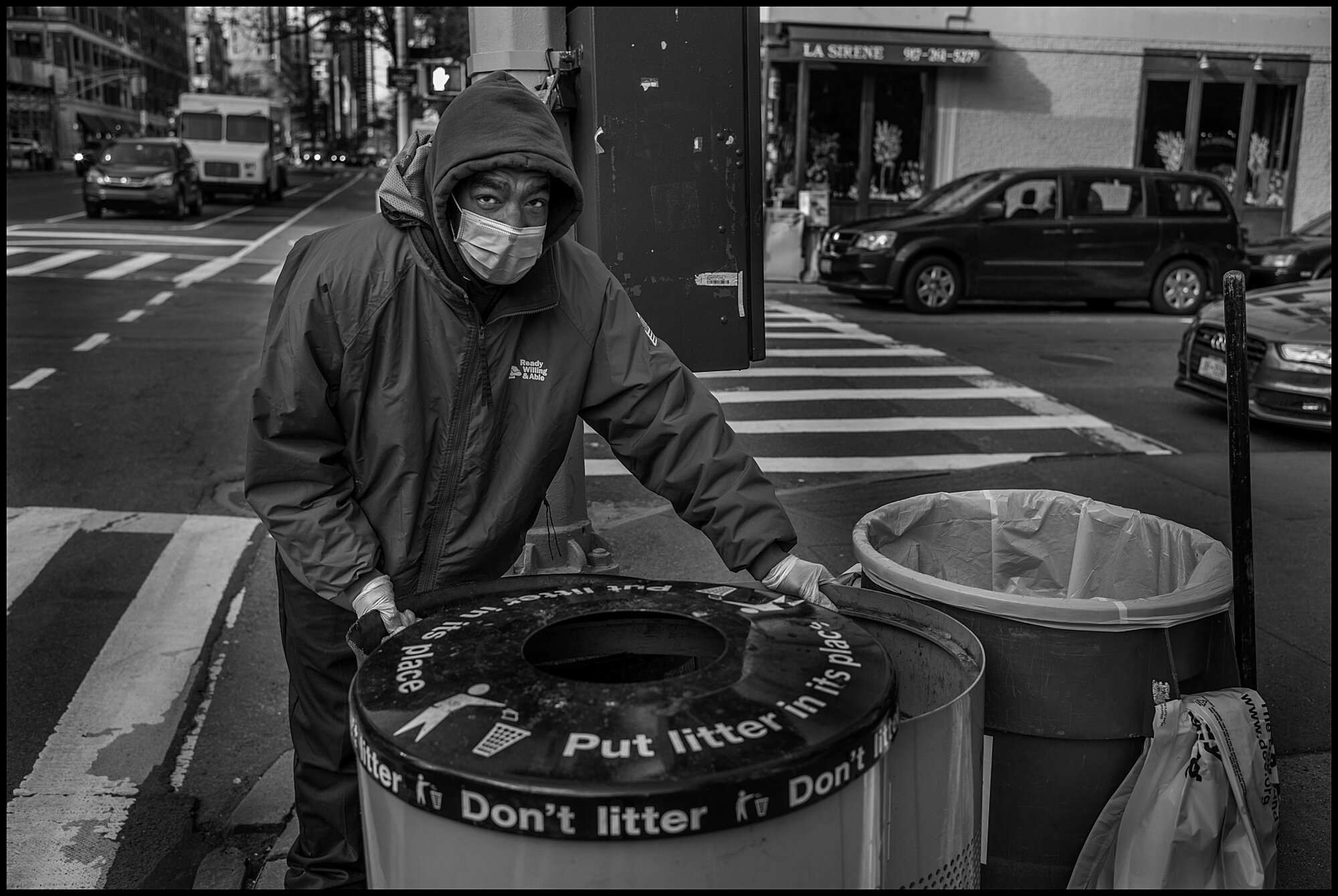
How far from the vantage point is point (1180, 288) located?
53.8ft

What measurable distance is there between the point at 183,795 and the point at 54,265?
15.4 metres

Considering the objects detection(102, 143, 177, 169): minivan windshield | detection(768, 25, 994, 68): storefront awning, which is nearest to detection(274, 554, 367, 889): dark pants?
detection(768, 25, 994, 68): storefront awning

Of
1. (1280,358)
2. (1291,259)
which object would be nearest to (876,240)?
(1291,259)

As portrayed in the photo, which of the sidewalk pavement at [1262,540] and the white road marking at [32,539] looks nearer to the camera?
the sidewalk pavement at [1262,540]

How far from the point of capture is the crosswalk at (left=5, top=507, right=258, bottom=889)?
3570 millimetres

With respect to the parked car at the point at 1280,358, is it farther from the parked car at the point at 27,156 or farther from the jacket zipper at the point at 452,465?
the parked car at the point at 27,156

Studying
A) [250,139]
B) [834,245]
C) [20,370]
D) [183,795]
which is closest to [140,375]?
[20,370]

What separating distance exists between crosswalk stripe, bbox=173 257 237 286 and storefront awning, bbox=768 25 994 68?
968 cm

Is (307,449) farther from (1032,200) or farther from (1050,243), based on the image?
(1032,200)

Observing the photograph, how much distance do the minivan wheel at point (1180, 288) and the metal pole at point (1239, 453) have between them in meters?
14.6

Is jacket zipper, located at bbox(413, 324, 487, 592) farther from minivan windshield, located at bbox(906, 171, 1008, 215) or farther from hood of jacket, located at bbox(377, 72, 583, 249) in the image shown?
minivan windshield, located at bbox(906, 171, 1008, 215)

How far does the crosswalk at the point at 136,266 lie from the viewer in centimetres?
1633

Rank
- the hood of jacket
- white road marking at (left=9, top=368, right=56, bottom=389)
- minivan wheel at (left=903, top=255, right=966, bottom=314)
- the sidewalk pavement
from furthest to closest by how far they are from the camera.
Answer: minivan wheel at (left=903, top=255, right=966, bottom=314)
white road marking at (left=9, top=368, right=56, bottom=389)
the sidewalk pavement
the hood of jacket

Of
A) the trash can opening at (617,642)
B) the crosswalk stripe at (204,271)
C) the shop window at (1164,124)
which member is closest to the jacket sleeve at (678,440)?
the trash can opening at (617,642)
